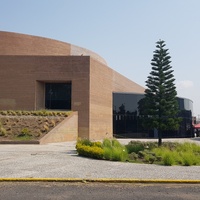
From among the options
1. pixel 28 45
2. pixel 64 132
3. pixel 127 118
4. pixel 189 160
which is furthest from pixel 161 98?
pixel 28 45

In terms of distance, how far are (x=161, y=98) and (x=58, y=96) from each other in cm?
1626

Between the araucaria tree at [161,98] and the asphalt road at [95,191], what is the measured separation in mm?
17147

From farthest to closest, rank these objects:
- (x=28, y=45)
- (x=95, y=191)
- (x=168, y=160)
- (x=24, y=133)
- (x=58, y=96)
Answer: (x=28, y=45)
(x=58, y=96)
(x=24, y=133)
(x=168, y=160)
(x=95, y=191)

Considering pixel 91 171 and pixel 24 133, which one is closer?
pixel 91 171

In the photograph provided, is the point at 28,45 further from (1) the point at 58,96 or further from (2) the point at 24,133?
(2) the point at 24,133

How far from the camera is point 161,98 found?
2558 cm

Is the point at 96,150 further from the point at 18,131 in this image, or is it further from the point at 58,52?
the point at 58,52

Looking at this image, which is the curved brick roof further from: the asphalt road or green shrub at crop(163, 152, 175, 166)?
the asphalt road

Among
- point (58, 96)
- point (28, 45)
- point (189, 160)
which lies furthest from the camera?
point (28, 45)

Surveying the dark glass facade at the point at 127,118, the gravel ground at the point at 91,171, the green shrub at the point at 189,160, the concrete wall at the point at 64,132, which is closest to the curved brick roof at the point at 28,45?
the dark glass facade at the point at 127,118

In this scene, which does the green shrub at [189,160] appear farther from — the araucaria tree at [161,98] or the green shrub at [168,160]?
the araucaria tree at [161,98]

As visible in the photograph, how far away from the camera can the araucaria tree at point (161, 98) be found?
25.1m

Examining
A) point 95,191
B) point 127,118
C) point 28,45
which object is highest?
point 28,45

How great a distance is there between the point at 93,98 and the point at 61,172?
27658 millimetres
